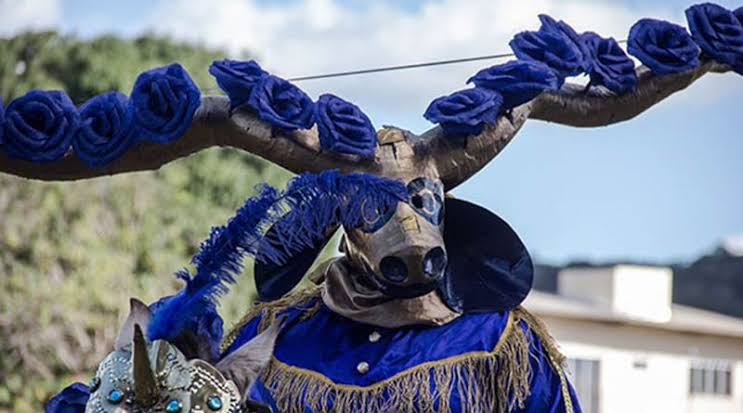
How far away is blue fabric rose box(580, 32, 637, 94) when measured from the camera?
177 inches

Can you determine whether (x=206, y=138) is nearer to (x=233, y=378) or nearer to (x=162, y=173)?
(x=233, y=378)

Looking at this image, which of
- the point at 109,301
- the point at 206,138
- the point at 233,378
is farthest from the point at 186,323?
the point at 109,301

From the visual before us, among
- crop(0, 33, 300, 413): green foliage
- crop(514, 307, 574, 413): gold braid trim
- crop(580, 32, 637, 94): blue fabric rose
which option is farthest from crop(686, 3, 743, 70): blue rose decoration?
crop(0, 33, 300, 413): green foliage

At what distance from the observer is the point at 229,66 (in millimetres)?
4176

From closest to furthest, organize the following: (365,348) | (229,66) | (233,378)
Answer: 1. (233,378)
2. (229,66)
3. (365,348)

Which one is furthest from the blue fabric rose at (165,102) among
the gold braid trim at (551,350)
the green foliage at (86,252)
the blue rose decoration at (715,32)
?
the green foliage at (86,252)

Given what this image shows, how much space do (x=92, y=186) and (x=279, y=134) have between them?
8377 mm

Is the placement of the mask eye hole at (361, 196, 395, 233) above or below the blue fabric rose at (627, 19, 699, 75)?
below

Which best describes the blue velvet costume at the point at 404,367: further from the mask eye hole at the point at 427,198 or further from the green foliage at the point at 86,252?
the green foliage at the point at 86,252

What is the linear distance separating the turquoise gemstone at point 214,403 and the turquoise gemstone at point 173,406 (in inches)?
2.3

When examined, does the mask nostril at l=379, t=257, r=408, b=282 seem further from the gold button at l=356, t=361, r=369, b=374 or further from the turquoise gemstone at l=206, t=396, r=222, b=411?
the turquoise gemstone at l=206, t=396, r=222, b=411

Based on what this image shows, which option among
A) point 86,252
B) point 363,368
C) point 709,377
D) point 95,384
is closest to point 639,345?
point 709,377

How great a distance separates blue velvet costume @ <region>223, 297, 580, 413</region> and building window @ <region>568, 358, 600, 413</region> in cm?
1286

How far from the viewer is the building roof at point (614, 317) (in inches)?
694
